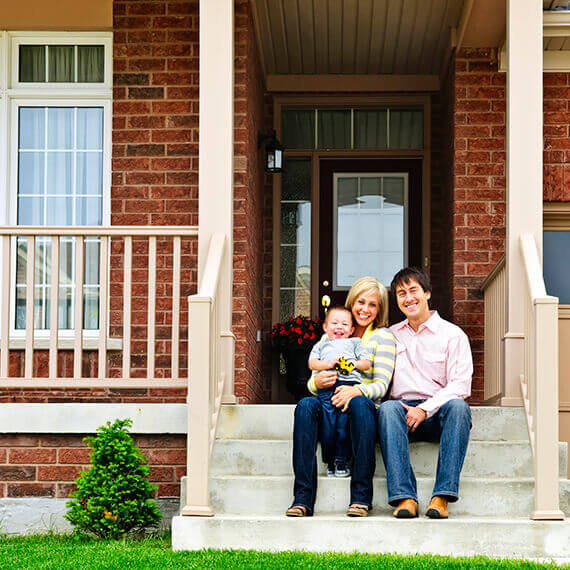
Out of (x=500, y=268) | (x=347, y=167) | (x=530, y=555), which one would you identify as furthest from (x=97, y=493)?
(x=347, y=167)

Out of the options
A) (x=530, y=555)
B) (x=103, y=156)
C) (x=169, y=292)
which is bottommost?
(x=530, y=555)

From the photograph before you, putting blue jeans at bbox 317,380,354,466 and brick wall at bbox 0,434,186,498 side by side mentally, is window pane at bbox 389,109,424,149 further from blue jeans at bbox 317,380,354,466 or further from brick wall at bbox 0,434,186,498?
blue jeans at bbox 317,380,354,466

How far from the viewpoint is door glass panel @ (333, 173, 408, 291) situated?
8656 mm

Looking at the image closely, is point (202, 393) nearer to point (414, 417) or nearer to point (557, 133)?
point (414, 417)

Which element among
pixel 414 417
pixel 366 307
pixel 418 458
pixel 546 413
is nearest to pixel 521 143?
pixel 366 307

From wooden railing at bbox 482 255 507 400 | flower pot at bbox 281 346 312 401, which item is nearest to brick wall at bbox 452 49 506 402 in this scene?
wooden railing at bbox 482 255 507 400

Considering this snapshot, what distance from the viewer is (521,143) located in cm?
580

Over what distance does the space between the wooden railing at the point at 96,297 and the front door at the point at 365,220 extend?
190 cm

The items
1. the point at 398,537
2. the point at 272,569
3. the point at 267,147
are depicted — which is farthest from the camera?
the point at 267,147

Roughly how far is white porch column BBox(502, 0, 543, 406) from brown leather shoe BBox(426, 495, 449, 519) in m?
1.08

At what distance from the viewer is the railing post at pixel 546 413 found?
4.88 m

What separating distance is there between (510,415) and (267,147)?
3436mm

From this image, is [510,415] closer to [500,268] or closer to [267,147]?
[500,268]

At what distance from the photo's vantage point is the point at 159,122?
7.25 meters
